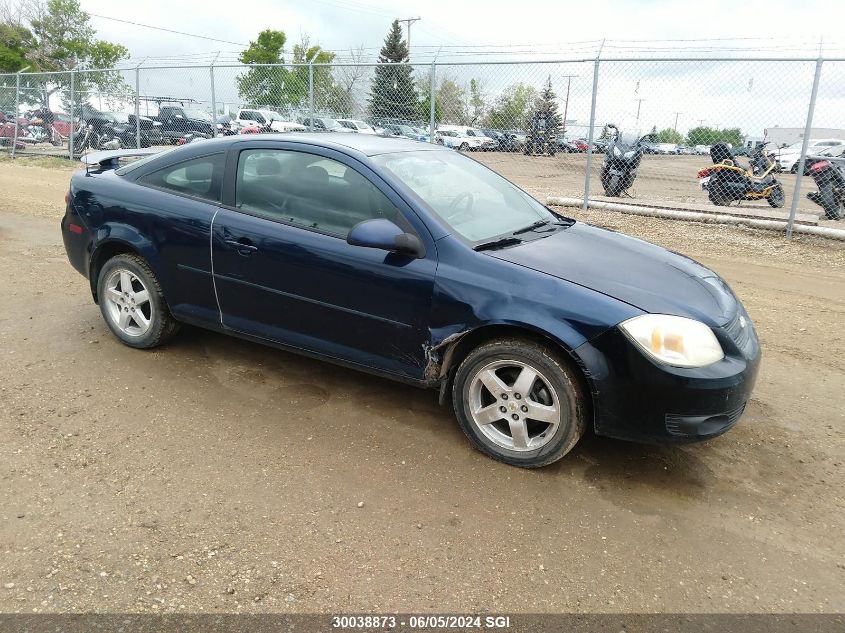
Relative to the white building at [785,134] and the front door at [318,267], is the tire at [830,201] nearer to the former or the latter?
the white building at [785,134]

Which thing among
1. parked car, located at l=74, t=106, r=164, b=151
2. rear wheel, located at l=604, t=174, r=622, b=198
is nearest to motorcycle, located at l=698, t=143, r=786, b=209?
rear wheel, located at l=604, t=174, r=622, b=198

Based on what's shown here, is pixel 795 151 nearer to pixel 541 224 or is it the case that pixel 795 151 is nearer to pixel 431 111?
pixel 431 111

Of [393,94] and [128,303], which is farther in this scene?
[393,94]

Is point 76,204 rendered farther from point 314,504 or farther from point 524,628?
point 524,628

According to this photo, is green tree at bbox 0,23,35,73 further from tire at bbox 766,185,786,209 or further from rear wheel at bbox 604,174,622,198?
tire at bbox 766,185,786,209

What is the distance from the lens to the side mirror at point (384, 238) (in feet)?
11.1

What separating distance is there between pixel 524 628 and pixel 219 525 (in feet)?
4.40

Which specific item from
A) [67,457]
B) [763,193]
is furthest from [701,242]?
[67,457]

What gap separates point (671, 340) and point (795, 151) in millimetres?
16102

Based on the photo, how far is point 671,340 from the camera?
9.92 ft

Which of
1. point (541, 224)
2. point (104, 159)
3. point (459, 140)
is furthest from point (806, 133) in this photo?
point (104, 159)

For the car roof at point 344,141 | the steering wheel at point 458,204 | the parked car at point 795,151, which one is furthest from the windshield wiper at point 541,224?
the parked car at point 795,151

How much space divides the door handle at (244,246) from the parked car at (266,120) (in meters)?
10.5

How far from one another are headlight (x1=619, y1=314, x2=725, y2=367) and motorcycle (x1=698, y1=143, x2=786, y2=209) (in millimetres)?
9180
